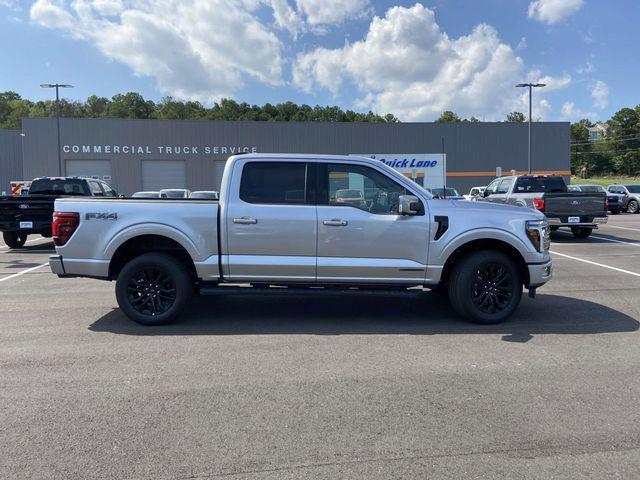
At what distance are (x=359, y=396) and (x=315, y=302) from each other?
11.4 feet

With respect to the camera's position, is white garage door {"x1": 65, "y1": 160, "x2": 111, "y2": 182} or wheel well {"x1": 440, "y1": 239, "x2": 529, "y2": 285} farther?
white garage door {"x1": 65, "y1": 160, "x2": 111, "y2": 182}

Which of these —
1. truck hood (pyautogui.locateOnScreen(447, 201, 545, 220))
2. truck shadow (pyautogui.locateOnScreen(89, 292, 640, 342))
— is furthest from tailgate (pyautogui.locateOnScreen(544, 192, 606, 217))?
truck hood (pyautogui.locateOnScreen(447, 201, 545, 220))

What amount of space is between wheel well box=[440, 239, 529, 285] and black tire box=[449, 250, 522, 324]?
0.10 metres

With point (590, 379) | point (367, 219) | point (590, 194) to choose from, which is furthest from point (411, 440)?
point (590, 194)

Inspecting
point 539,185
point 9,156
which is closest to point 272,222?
point 539,185

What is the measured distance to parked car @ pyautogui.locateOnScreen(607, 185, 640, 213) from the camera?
29062 millimetres

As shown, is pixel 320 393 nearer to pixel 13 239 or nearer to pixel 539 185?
pixel 13 239

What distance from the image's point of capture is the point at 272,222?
20.1 feet

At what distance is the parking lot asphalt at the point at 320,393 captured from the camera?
3.26 m

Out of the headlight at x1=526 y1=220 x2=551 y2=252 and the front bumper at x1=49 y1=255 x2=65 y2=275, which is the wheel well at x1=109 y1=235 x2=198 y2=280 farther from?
the headlight at x1=526 y1=220 x2=551 y2=252

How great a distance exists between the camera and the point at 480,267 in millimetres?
6230

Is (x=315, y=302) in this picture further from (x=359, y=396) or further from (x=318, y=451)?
(x=318, y=451)

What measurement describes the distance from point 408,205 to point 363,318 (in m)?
1.67

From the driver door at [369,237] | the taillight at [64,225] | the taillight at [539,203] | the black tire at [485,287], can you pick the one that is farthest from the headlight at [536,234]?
the taillight at [539,203]
